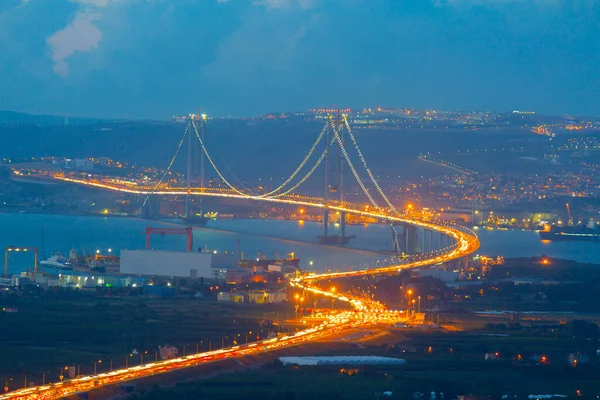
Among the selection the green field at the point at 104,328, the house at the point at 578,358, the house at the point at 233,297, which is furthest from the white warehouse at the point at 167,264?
the house at the point at 578,358

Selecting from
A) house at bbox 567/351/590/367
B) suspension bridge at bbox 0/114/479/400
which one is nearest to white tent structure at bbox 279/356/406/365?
suspension bridge at bbox 0/114/479/400

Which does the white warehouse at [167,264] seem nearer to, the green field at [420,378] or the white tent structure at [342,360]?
the green field at [420,378]

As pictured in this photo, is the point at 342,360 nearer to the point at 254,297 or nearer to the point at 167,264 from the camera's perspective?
the point at 254,297

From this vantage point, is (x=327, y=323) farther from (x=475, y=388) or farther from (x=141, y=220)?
(x=141, y=220)

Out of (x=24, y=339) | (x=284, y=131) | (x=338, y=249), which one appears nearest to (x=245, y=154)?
(x=284, y=131)

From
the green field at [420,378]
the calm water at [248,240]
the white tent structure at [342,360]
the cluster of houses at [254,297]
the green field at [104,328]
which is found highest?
the calm water at [248,240]
